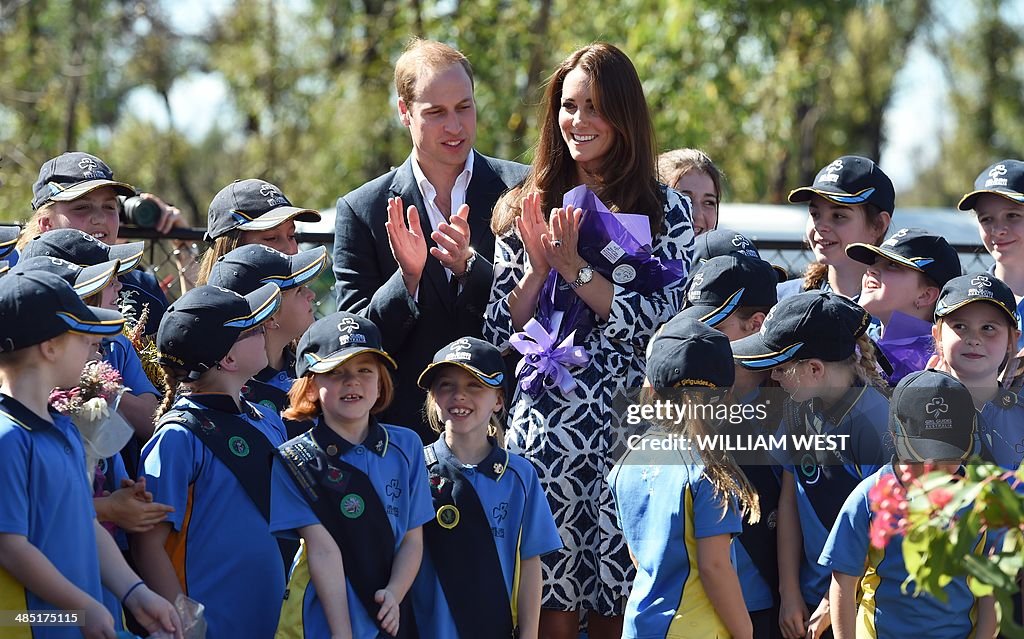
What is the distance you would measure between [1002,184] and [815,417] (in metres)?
1.63

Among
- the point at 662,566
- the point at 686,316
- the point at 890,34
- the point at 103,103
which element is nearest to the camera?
the point at 662,566

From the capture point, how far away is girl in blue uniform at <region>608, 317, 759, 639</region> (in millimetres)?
3796

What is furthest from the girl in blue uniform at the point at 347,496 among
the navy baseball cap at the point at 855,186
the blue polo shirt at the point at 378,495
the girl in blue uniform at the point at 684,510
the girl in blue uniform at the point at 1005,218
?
the girl in blue uniform at the point at 1005,218

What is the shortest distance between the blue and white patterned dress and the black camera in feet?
7.63

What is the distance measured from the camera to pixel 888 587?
391 cm

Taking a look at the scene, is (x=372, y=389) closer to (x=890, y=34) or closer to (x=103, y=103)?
(x=103, y=103)

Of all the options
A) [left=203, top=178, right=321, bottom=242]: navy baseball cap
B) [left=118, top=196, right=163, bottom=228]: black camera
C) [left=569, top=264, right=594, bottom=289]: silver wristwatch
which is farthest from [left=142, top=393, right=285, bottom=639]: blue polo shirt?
[left=118, top=196, right=163, bottom=228]: black camera

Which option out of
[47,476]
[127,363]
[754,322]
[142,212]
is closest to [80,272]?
[127,363]

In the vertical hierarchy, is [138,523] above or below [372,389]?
below

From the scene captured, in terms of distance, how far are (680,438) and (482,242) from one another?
124cm

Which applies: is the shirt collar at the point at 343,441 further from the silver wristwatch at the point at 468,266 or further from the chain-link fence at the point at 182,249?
the chain-link fence at the point at 182,249

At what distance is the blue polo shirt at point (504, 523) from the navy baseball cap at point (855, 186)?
1.89m

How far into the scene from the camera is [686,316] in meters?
4.09

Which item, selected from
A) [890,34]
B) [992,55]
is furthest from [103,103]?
[992,55]
